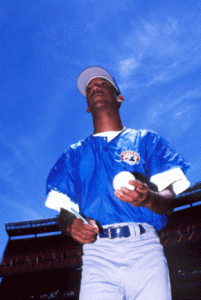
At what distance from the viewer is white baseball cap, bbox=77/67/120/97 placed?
109 inches

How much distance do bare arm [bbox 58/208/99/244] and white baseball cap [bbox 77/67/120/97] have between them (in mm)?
1740

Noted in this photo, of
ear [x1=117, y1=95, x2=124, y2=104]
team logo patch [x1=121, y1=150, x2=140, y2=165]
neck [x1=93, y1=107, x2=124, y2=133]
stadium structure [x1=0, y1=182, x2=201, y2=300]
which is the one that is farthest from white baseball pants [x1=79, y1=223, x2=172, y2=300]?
stadium structure [x1=0, y1=182, x2=201, y2=300]

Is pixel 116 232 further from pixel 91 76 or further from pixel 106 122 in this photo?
pixel 91 76

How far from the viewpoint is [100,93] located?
2.52 m

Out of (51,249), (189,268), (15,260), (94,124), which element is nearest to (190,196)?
(189,268)

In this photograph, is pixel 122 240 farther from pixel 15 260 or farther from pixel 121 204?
pixel 15 260

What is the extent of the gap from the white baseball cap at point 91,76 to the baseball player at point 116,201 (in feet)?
1.30

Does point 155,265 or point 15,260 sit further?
point 15,260

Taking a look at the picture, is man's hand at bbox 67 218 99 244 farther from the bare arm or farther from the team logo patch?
the team logo patch

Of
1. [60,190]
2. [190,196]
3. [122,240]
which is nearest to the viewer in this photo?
[122,240]

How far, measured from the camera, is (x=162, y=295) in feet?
4.31

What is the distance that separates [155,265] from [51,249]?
25297 millimetres

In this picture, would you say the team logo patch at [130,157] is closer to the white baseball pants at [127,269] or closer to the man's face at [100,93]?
the white baseball pants at [127,269]

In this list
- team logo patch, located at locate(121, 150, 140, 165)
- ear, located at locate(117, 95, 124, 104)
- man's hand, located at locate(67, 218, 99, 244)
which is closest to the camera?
man's hand, located at locate(67, 218, 99, 244)
